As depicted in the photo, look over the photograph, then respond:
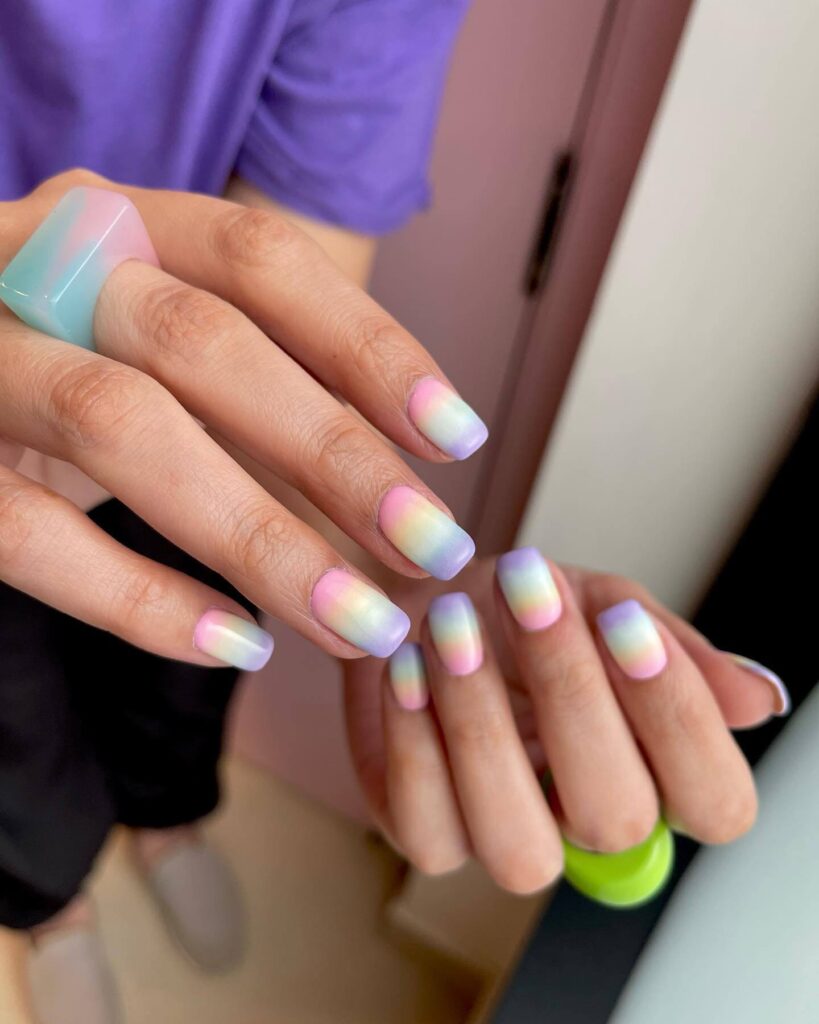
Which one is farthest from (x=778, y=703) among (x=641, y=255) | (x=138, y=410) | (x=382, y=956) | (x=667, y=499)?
(x=382, y=956)

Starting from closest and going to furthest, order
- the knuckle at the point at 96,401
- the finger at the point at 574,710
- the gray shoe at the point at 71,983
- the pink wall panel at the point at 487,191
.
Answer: the knuckle at the point at 96,401 → the finger at the point at 574,710 → the pink wall panel at the point at 487,191 → the gray shoe at the point at 71,983

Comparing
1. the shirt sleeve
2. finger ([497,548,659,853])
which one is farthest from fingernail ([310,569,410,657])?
the shirt sleeve

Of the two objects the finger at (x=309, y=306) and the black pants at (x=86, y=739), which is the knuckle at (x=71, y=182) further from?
the black pants at (x=86, y=739)

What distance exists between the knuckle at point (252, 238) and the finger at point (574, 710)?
0.20 metres

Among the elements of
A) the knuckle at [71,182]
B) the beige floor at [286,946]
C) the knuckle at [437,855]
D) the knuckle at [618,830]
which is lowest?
the beige floor at [286,946]

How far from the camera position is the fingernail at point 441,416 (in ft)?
1.13

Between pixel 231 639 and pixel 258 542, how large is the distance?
65mm

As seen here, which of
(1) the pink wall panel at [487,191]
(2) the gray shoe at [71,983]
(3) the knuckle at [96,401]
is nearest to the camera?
(3) the knuckle at [96,401]

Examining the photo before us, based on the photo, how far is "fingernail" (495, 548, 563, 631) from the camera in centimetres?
43

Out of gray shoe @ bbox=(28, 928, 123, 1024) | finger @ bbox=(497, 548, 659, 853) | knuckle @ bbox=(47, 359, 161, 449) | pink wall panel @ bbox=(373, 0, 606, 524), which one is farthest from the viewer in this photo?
gray shoe @ bbox=(28, 928, 123, 1024)

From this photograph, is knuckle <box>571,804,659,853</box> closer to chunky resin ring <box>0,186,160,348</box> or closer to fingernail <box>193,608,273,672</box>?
fingernail <box>193,608,273,672</box>

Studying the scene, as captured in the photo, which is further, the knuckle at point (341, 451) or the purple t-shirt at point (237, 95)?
the purple t-shirt at point (237, 95)

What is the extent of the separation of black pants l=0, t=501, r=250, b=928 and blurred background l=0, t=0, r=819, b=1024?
0.57 ft

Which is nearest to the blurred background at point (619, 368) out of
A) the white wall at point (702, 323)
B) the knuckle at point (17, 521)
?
the white wall at point (702, 323)
